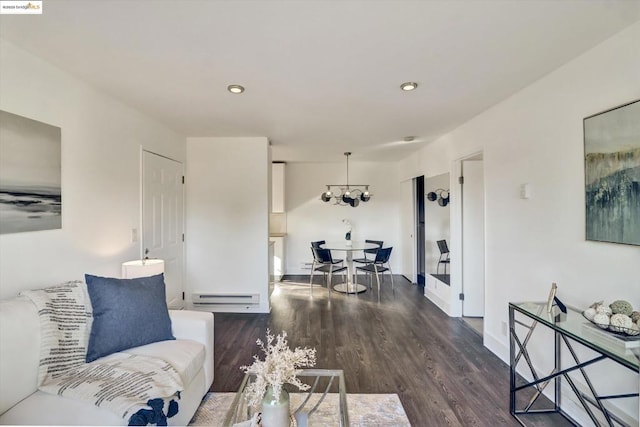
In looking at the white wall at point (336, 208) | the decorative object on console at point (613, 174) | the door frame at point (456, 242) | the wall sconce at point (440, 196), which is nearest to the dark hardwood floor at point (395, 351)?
the door frame at point (456, 242)

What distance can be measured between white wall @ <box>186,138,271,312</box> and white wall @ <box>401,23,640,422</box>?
273cm

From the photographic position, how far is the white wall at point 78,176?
68.6 inches

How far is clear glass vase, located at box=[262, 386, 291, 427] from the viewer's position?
1.24 meters

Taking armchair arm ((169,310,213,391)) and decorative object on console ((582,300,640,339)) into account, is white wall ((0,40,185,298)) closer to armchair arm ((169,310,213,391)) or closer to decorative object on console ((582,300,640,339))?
armchair arm ((169,310,213,391))

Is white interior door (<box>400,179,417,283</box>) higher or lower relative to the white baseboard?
higher

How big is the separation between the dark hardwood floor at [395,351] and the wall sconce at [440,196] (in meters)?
1.52

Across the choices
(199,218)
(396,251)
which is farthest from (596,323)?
(396,251)

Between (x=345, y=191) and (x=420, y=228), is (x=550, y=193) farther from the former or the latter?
(x=345, y=191)

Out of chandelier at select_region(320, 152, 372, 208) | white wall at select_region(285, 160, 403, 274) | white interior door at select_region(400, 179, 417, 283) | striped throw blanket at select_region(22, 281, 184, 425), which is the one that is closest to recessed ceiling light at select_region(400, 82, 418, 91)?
striped throw blanket at select_region(22, 281, 184, 425)

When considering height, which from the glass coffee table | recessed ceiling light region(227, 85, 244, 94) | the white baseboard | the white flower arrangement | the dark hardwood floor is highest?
recessed ceiling light region(227, 85, 244, 94)

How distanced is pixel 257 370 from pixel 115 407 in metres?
0.68

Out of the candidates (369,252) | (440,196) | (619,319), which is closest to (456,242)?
(440,196)

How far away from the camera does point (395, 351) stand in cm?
282

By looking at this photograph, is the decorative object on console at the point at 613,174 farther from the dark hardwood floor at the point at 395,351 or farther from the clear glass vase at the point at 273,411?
the clear glass vase at the point at 273,411
